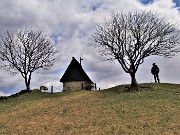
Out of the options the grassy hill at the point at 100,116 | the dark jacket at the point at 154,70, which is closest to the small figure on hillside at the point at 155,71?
the dark jacket at the point at 154,70

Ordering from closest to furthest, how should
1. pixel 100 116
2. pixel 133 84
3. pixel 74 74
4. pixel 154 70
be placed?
pixel 100 116, pixel 133 84, pixel 154 70, pixel 74 74

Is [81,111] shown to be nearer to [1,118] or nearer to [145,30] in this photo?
[1,118]

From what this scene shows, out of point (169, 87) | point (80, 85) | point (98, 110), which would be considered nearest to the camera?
point (98, 110)

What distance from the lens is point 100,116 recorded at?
3073 cm

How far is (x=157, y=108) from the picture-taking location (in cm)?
3209

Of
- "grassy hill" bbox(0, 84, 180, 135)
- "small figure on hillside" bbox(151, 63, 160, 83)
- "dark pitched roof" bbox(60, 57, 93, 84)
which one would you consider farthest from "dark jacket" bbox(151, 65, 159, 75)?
"dark pitched roof" bbox(60, 57, 93, 84)

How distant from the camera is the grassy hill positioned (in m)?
26.8

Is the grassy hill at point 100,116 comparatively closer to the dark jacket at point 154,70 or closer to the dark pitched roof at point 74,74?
the dark jacket at point 154,70

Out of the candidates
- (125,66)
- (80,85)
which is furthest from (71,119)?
(80,85)

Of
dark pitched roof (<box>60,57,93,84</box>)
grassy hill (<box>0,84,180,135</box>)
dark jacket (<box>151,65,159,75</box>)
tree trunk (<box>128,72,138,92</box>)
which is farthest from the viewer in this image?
dark pitched roof (<box>60,57,93,84</box>)

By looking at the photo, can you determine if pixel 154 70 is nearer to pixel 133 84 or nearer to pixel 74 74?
pixel 133 84

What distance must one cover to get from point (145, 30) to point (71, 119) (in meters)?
22.4

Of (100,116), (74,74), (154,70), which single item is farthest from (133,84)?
(74,74)

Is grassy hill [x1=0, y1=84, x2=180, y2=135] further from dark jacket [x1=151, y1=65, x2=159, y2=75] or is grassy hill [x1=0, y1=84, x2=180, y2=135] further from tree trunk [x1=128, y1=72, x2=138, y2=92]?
dark jacket [x1=151, y1=65, x2=159, y2=75]
